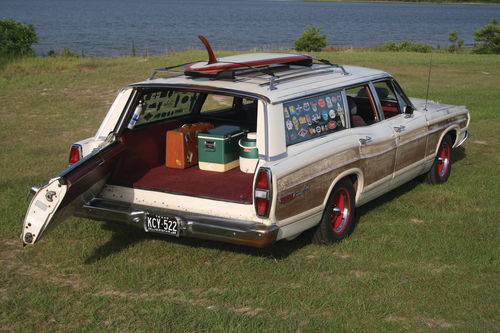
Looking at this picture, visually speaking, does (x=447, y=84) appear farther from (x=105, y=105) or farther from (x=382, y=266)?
(x=382, y=266)

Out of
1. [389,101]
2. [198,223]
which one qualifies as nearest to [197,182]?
[198,223]

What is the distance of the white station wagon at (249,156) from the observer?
4824 mm

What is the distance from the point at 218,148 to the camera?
5875 mm

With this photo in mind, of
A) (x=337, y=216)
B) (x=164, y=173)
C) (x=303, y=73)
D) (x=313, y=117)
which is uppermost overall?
(x=303, y=73)

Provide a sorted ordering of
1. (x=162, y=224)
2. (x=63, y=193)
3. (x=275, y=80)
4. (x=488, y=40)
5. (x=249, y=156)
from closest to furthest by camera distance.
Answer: (x=63, y=193) < (x=162, y=224) < (x=275, y=80) < (x=249, y=156) < (x=488, y=40)

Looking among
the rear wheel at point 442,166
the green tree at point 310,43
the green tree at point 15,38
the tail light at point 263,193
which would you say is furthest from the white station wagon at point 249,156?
the green tree at point 310,43

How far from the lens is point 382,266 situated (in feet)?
17.0

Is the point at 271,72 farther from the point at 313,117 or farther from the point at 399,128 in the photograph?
the point at 399,128

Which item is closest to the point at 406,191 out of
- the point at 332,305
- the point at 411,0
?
the point at 332,305

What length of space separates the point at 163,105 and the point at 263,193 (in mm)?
2208

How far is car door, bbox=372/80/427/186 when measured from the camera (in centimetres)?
638

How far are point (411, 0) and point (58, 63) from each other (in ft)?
636

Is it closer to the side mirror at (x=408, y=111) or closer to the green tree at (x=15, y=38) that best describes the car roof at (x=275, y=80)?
the side mirror at (x=408, y=111)

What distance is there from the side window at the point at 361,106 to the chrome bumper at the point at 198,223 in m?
1.88
